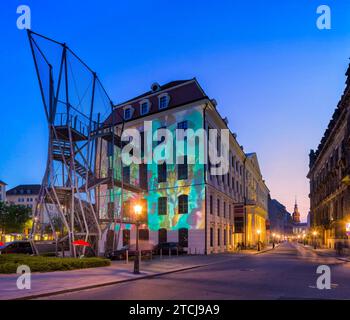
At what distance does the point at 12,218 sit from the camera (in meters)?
77.1

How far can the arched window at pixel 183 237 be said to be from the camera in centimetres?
4012

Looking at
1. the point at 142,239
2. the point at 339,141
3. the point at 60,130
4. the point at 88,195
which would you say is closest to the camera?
the point at 60,130

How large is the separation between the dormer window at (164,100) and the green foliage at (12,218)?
4948cm

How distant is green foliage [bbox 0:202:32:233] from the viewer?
251ft

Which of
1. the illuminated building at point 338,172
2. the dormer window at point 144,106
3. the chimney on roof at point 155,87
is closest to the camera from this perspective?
the illuminated building at point 338,172

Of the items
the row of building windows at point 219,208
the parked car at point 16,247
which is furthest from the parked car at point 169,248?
the parked car at point 16,247

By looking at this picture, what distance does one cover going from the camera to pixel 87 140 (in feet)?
88.8

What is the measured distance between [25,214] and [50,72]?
204 ft

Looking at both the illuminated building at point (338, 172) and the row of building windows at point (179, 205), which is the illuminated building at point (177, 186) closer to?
the row of building windows at point (179, 205)

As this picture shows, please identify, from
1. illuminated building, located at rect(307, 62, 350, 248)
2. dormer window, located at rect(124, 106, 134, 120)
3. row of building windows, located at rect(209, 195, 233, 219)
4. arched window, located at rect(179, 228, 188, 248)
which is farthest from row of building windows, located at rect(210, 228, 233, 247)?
dormer window, located at rect(124, 106, 134, 120)

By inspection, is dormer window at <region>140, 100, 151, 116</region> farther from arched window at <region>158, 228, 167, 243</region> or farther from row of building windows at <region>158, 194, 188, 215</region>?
arched window at <region>158, 228, 167, 243</region>

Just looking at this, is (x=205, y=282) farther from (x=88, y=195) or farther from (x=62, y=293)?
(x=88, y=195)

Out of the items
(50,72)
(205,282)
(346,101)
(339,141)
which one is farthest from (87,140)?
(339,141)

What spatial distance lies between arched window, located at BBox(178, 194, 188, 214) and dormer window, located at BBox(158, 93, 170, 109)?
36.2ft
